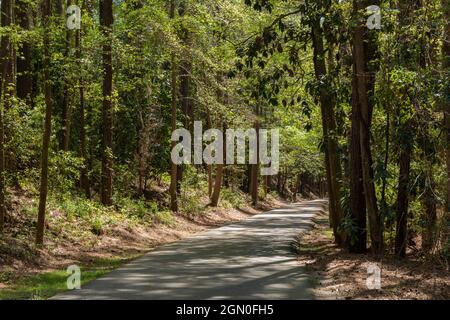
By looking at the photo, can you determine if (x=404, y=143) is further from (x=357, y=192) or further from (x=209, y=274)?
(x=209, y=274)

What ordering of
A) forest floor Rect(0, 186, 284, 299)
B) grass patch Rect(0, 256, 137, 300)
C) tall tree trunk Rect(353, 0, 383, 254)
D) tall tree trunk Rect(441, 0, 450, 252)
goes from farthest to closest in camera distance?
tall tree trunk Rect(353, 0, 383, 254) → forest floor Rect(0, 186, 284, 299) → tall tree trunk Rect(441, 0, 450, 252) → grass patch Rect(0, 256, 137, 300)

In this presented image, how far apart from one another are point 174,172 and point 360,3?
14.9 m

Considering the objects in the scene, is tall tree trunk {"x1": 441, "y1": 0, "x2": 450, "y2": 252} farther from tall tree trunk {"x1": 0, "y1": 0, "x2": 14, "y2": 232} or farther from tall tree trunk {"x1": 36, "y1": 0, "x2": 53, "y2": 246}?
tall tree trunk {"x1": 0, "y1": 0, "x2": 14, "y2": 232}

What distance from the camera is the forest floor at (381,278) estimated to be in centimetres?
955

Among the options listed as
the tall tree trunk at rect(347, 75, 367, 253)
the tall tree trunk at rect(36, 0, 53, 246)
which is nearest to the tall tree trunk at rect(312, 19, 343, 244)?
the tall tree trunk at rect(347, 75, 367, 253)

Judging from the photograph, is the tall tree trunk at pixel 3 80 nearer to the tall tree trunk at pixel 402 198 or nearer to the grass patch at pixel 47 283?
the grass patch at pixel 47 283

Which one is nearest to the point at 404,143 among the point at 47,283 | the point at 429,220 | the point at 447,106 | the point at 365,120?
the point at 447,106

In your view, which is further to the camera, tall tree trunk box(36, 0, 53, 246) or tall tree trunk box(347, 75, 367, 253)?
tall tree trunk box(347, 75, 367, 253)

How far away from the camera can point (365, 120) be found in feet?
46.3

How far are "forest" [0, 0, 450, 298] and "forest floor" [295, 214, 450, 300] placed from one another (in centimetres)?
30

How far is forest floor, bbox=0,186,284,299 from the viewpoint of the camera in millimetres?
11959

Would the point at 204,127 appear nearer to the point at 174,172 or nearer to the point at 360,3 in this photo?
the point at 174,172

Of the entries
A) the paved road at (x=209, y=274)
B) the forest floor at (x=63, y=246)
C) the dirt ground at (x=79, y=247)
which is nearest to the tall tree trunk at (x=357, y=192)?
the paved road at (x=209, y=274)

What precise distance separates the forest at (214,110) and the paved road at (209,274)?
7.20 feet
